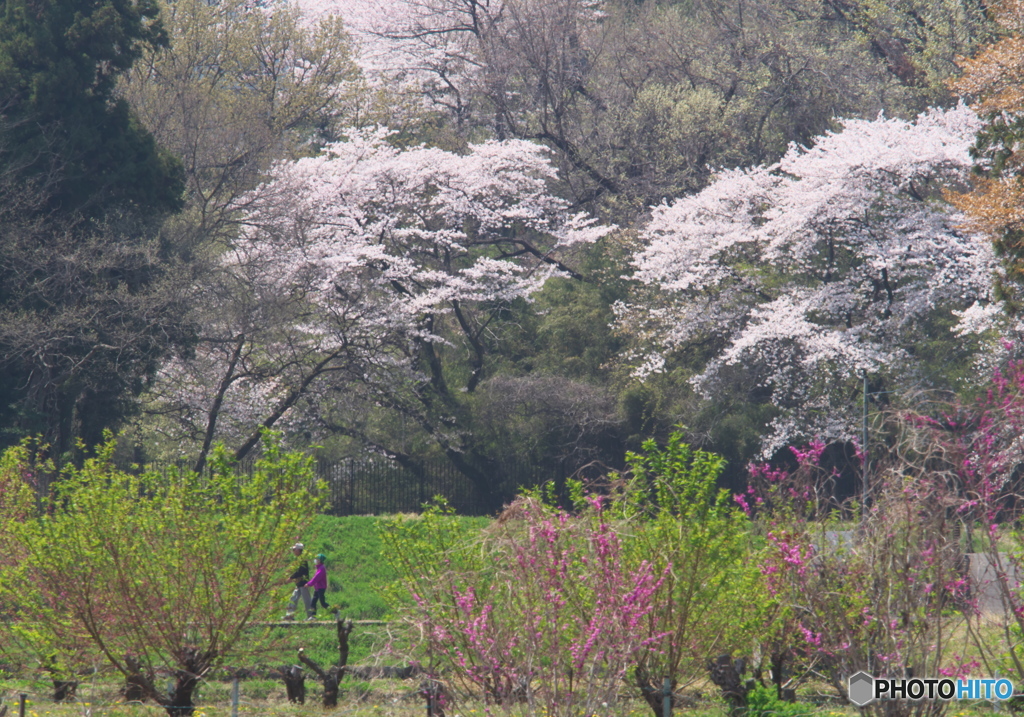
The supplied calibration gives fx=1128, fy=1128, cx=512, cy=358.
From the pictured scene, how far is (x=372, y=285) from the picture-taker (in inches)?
1030

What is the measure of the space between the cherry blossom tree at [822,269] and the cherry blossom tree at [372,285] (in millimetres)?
3204

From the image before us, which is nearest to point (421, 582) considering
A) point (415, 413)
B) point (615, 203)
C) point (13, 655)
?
point (13, 655)

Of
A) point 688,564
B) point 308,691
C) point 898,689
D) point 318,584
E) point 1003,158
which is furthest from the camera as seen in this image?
point 1003,158

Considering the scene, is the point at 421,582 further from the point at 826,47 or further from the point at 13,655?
the point at 826,47

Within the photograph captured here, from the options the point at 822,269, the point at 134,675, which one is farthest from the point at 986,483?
the point at 822,269

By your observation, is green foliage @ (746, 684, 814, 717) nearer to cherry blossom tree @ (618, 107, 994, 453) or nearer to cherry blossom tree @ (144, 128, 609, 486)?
cherry blossom tree @ (618, 107, 994, 453)

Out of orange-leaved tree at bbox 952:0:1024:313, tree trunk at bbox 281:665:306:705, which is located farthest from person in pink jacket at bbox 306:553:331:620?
orange-leaved tree at bbox 952:0:1024:313

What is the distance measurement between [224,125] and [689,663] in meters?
19.5

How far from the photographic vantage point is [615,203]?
2927 cm

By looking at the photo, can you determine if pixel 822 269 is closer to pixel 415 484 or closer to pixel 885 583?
pixel 415 484

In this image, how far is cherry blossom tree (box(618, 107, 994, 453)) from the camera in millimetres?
23219

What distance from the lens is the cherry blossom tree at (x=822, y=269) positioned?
23.2m

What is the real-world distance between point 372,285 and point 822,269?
33.4ft

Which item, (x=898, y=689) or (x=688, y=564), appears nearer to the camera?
(x=898, y=689)
